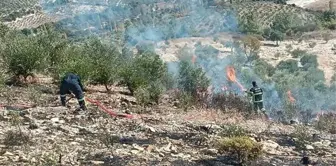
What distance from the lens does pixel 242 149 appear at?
10.0m

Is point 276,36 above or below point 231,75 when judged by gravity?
below

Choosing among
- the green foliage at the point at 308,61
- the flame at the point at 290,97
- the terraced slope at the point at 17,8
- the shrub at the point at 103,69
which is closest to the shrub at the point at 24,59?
the shrub at the point at 103,69

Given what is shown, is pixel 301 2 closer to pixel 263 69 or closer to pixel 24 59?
pixel 263 69

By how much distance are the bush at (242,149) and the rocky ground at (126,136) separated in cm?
16

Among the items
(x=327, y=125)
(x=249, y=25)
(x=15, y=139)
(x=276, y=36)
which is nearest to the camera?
(x=15, y=139)

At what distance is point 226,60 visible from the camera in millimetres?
38656

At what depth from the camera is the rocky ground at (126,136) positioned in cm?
952

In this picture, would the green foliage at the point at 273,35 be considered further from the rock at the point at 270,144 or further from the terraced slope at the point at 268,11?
the rock at the point at 270,144

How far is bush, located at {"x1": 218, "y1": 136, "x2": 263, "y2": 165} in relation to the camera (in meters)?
10.0

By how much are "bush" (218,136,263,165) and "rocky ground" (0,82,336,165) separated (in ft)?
0.53

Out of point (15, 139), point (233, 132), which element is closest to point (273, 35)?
point (233, 132)

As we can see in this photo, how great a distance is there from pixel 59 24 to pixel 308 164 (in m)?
47.8

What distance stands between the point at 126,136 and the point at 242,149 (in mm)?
2694

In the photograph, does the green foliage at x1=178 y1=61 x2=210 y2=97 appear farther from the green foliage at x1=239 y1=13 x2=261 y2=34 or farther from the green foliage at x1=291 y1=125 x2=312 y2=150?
the green foliage at x1=239 y1=13 x2=261 y2=34
